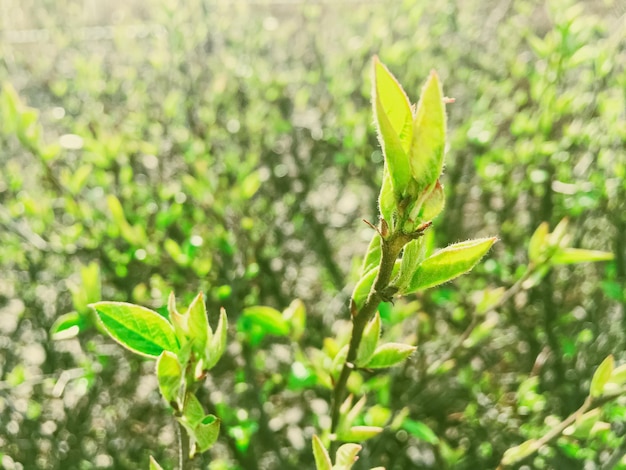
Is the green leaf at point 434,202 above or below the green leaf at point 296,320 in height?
above

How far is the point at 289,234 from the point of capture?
2.87 m

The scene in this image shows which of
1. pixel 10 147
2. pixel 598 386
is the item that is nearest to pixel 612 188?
pixel 598 386

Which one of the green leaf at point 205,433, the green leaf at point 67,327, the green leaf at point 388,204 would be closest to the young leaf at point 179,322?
the green leaf at point 205,433

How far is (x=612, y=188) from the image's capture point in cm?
235

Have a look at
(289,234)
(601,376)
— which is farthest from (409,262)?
(289,234)

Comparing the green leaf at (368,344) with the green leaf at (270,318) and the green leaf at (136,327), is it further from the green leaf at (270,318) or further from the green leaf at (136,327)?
the green leaf at (270,318)

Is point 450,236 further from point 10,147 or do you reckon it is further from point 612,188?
point 10,147

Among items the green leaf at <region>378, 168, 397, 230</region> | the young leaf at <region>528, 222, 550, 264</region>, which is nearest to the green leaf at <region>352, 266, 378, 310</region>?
the green leaf at <region>378, 168, 397, 230</region>

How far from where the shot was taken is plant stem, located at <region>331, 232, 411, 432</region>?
2.05ft

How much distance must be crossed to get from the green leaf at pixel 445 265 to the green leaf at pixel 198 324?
281 millimetres

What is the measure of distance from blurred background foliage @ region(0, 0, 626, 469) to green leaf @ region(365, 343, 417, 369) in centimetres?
61

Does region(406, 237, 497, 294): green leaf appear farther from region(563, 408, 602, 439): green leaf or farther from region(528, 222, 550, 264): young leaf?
region(528, 222, 550, 264): young leaf

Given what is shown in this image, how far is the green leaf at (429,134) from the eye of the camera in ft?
1.79

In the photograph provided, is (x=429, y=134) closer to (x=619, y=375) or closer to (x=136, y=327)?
(x=136, y=327)
